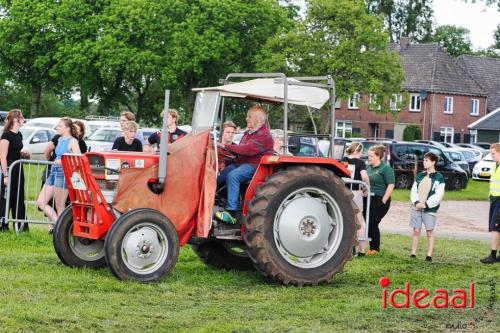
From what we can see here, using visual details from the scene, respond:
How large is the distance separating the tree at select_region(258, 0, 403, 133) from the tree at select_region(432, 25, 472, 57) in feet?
145

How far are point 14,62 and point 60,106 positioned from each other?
63.8 feet

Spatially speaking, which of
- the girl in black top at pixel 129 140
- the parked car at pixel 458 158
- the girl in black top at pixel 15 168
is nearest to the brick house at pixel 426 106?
the parked car at pixel 458 158

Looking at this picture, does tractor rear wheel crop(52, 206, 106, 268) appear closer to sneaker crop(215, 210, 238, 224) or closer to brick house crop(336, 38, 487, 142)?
sneaker crop(215, 210, 238, 224)

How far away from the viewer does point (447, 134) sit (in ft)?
275

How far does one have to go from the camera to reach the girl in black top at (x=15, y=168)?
14.4 metres

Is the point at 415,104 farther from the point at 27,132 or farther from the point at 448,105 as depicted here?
the point at 27,132

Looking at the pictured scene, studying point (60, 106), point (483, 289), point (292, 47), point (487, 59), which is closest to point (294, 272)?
point (483, 289)

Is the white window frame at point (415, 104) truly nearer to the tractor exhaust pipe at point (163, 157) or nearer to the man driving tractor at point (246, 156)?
the man driving tractor at point (246, 156)

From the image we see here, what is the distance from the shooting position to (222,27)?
62.8 meters

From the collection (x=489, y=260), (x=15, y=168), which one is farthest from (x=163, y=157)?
(x=489, y=260)

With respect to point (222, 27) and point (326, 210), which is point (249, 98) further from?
point (222, 27)

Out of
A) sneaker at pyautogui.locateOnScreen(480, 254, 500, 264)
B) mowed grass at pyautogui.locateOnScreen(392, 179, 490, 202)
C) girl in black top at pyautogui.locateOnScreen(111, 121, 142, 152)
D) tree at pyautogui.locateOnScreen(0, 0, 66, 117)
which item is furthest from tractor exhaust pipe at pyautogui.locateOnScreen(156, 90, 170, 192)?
tree at pyautogui.locateOnScreen(0, 0, 66, 117)

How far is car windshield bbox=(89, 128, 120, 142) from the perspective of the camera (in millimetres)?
35719

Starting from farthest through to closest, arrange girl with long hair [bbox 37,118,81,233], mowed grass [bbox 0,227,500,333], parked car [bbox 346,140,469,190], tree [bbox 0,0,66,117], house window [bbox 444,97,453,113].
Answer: house window [bbox 444,97,453,113] → tree [bbox 0,0,66,117] → parked car [bbox 346,140,469,190] → girl with long hair [bbox 37,118,81,233] → mowed grass [bbox 0,227,500,333]
